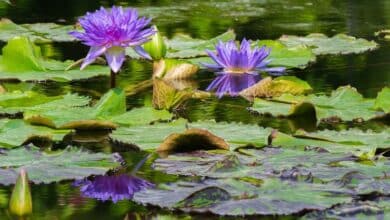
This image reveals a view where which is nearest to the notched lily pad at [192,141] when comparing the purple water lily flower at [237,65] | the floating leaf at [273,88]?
the floating leaf at [273,88]

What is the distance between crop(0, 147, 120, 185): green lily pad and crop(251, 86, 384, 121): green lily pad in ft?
1.95

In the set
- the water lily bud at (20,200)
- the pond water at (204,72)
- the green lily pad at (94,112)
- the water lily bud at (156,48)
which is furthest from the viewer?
the water lily bud at (156,48)

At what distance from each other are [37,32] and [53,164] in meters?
2.10

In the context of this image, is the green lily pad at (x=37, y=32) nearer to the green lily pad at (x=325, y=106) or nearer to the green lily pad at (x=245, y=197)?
the green lily pad at (x=325, y=106)

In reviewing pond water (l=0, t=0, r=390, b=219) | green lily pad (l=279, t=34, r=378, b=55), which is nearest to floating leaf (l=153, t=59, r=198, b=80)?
pond water (l=0, t=0, r=390, b=219)

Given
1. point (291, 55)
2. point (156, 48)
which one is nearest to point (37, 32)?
point (156, 48)

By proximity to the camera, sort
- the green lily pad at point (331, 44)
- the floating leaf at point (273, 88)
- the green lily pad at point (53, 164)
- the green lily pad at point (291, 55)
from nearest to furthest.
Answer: the green lily pad at point (53, 164) → the floating leaf at point (273, 88) → the green lily pad at point (291, 55) → the green lily pad at point (331, 44)

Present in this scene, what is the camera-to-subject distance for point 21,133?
2045mm

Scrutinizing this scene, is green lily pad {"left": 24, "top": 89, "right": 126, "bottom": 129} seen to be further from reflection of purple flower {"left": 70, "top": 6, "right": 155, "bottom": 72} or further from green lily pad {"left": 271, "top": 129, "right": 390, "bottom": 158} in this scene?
green lily pad {"left": 271, "top": 129, "right": 390, "bottom": 158}

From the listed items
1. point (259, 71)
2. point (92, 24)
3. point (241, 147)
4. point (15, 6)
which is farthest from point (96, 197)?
point (15, 6)

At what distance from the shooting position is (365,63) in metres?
3.22

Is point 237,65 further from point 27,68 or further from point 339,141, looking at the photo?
point 339,141

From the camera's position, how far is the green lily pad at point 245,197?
1514 millimetres

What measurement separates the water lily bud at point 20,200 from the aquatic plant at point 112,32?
86cm
